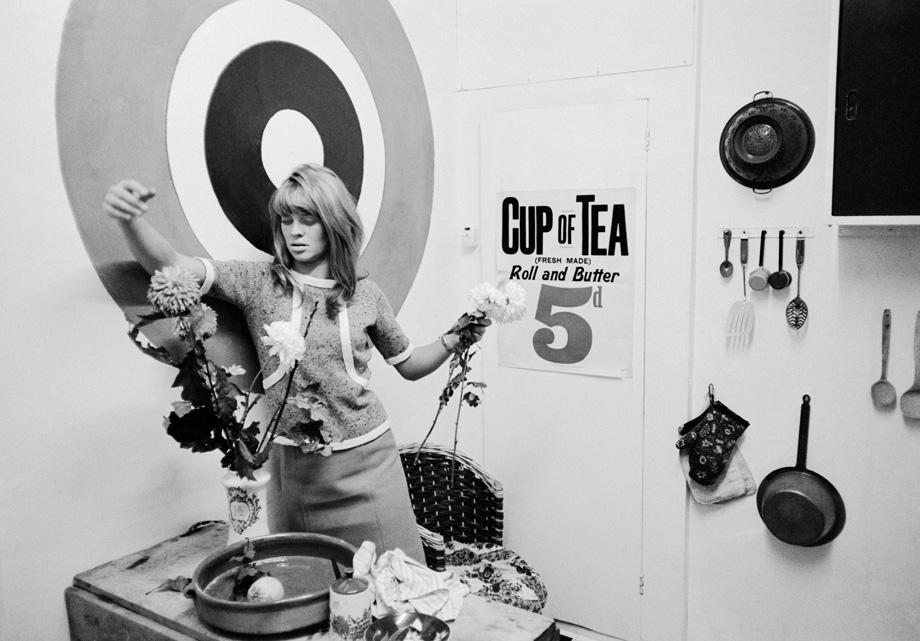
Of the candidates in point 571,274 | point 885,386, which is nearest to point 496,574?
point 571,274

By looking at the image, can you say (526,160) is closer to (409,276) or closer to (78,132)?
(409,276)

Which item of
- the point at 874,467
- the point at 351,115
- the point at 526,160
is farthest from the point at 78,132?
the point at 874,467

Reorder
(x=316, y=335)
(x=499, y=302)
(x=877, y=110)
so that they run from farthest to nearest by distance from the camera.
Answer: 1. (x=877, y=110)
2. (x=499, y=302)
3. (x=316, y=335)

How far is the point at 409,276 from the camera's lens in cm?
234

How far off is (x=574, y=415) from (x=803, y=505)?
2.55 ft

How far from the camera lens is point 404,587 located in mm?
1259

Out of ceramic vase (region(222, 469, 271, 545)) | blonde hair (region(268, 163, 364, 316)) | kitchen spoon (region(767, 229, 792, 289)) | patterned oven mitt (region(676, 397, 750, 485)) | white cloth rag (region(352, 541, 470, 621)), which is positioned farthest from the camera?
patterned oven mitt (region(676, 397, 750, 485))

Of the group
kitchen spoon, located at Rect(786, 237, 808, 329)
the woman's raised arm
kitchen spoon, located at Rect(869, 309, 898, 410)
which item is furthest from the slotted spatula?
the woman's raised arm

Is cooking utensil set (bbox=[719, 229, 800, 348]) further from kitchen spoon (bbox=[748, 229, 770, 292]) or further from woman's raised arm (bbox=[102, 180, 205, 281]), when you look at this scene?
woman's raised arm (bbox=[102, 180, 205, 281])

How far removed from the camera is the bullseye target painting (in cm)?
140

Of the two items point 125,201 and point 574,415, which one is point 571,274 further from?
point 125,201

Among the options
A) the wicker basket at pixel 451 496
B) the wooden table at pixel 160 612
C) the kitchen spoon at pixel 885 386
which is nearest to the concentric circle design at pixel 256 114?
the wooden table at pixel 160 612

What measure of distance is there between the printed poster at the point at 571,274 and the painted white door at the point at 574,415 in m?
0.01

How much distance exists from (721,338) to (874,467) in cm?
58
